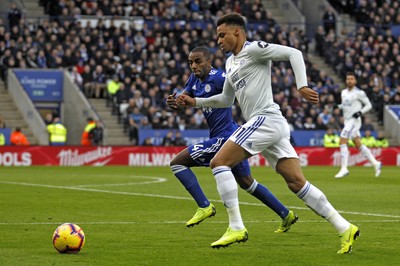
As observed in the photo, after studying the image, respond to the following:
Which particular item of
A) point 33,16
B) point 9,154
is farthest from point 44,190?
point 33,16

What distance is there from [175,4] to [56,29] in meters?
7.10

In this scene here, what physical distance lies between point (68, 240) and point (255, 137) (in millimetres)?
2127

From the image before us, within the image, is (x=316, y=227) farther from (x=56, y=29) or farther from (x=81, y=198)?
(x=56, y=29)

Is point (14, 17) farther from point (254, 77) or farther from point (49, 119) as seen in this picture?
point (254, 77)

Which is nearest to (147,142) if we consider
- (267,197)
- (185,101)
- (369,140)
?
(369,140)

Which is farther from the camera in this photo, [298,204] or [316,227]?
[298,204]

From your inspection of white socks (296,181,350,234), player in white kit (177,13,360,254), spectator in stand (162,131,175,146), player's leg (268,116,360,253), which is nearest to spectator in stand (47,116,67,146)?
spectator in stand (162,131,175,146)

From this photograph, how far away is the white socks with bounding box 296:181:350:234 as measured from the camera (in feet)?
32.8

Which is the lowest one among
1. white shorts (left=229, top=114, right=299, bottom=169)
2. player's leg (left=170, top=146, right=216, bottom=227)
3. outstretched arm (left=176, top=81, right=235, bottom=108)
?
player's leg (left=170, top=146, right=216, bottom=227)

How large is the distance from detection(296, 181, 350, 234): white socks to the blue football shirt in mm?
3181

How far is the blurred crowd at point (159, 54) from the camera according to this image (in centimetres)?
3794

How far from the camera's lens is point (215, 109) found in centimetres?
1309

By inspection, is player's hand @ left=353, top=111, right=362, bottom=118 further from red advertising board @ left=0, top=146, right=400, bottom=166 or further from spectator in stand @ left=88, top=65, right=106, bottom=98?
spectator in stand @ left=88, top=65, right=106, bottom=98

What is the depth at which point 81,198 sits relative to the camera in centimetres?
1842
